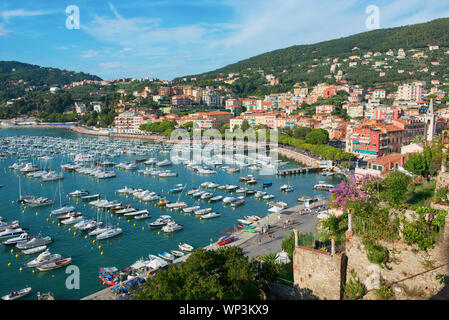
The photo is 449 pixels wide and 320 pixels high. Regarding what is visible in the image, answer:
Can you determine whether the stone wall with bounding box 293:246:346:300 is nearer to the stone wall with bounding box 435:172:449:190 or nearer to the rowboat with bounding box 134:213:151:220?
the stone wall with bounding box 435:172:449:190

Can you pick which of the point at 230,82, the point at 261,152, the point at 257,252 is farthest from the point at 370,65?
the point at 257,252

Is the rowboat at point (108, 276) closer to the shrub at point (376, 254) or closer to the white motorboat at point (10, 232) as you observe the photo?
the white motorboat at point (10, 232)

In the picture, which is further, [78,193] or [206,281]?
[78,193]

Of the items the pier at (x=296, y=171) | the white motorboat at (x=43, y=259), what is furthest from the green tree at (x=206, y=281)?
the pier at (x=296, y=171)

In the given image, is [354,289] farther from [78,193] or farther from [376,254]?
[78,193]

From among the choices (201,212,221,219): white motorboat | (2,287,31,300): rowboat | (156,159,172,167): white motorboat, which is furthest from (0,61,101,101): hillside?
(2,287,31,300): rowboat

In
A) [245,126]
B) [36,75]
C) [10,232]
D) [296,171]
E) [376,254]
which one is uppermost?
[36,75]

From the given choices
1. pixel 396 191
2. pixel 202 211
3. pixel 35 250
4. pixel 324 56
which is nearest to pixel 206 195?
pixel 202 211
